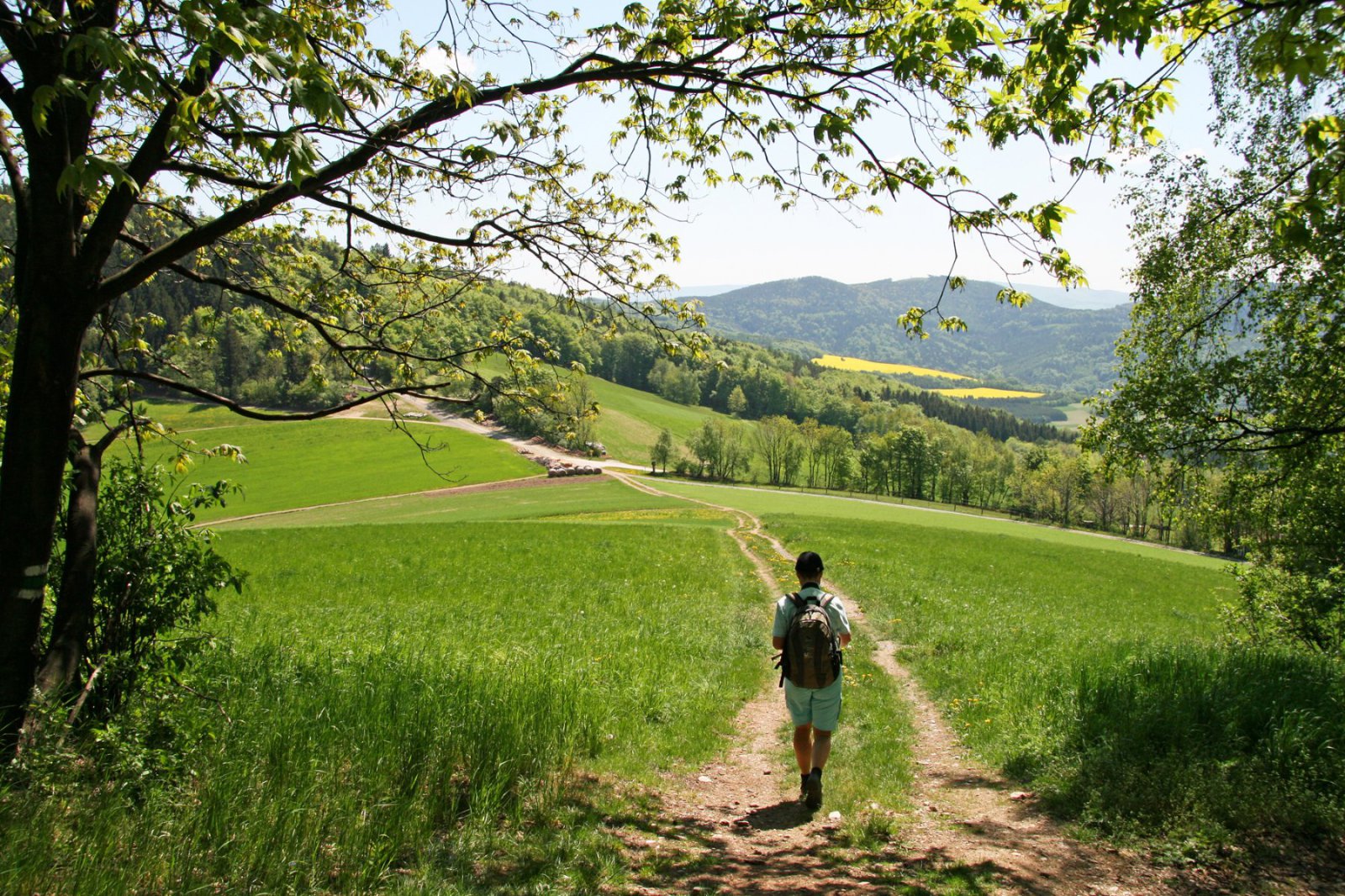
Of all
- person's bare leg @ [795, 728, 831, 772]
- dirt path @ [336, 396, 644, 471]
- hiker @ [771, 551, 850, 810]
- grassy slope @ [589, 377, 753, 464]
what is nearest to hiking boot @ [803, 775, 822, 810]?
hiker @ [771, 551, 850, 810]

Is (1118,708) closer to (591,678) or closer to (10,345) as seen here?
(591,678)

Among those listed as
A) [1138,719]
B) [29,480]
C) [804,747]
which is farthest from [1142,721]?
[29,480]

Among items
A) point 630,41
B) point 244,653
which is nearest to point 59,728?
point 244,653

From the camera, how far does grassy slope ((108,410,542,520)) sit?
219 feet

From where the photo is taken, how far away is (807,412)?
530ft

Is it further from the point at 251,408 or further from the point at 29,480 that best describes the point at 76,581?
the point at 251,408

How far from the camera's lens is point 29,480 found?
467 cm

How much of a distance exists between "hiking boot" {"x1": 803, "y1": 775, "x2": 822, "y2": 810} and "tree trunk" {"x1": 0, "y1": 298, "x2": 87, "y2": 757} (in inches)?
240

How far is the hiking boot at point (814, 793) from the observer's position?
6.45 meters

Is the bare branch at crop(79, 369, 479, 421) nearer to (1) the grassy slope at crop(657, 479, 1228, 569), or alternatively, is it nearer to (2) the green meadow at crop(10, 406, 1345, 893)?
(2) the green meadow at crop(10, 406, 1345, 893)

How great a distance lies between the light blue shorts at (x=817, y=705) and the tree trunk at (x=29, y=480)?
590 centimetres

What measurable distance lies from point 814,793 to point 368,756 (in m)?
3.98

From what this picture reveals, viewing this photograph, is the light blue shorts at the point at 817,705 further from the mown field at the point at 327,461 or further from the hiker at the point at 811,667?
the mown field at the point at 327,461

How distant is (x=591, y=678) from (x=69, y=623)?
223 inches
